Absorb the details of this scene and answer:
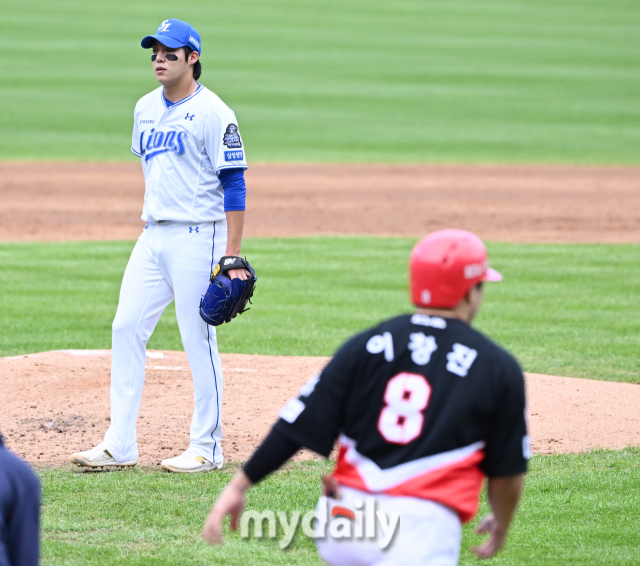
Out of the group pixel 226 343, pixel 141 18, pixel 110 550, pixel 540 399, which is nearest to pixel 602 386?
pixel 540 399

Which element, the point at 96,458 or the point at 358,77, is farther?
the point at 358,77

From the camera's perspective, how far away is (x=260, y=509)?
454cm

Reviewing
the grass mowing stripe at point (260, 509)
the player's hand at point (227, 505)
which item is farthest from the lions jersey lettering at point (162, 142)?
the player's hand at point (227, 505)

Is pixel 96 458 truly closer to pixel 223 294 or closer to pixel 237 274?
pixel 223 294

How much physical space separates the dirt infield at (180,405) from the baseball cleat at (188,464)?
0.73 feet

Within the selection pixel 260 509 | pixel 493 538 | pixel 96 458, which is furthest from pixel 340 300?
pixel 493 538

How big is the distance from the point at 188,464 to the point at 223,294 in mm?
946

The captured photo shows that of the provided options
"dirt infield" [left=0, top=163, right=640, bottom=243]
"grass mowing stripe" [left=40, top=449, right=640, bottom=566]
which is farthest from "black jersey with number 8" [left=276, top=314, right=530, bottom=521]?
"dirt infield" [left=0, top=163, right=640, bottom=243]

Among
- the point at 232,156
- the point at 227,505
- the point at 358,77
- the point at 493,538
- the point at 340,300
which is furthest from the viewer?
the point at 358,77

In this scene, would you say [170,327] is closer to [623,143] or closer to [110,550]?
[110,550]

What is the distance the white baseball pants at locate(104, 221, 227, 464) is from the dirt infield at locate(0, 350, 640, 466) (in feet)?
1.14

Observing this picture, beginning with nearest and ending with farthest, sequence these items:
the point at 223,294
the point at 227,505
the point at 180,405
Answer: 1. the point at 227,505
2. the point at 223,294
3. the point at 180,405

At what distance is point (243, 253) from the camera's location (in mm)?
13039

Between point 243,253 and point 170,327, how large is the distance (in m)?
3.36
